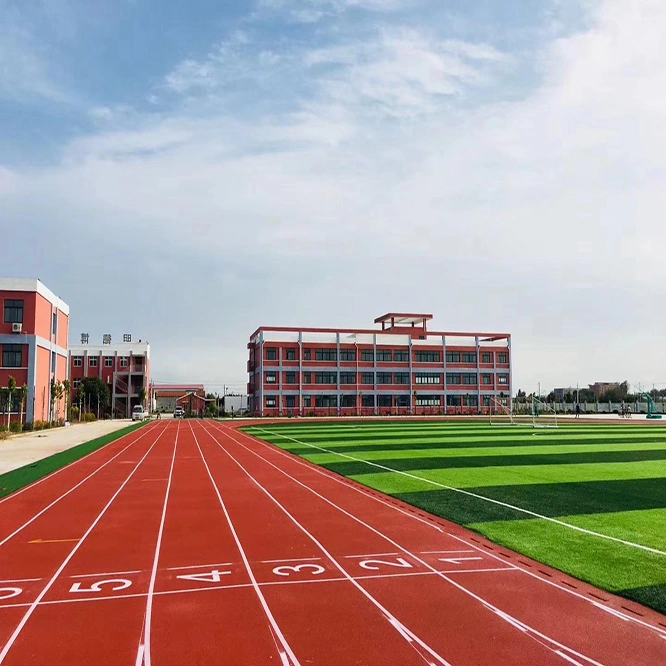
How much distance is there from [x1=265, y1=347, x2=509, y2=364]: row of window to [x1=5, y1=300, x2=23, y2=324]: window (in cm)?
3070

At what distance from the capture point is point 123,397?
266ft

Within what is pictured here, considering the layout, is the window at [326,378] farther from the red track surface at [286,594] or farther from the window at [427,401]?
the red track surface at [286,594]

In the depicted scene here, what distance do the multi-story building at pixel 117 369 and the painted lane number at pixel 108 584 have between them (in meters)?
74.1

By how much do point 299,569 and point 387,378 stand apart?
219 feet

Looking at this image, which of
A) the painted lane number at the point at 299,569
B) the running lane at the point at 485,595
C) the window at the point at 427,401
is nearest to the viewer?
the running lane at the point at 485,595

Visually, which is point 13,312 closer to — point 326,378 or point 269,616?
point 326,378

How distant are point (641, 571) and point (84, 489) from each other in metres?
13.2

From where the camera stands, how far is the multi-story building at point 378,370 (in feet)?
232

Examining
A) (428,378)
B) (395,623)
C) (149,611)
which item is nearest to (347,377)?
(428,378)

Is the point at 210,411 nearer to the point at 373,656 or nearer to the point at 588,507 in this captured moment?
the point at 588,507

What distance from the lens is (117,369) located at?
266 feet

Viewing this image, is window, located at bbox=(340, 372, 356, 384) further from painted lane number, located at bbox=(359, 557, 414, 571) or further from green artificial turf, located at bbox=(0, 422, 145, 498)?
painted lane number, located at bbox=(359, 557, 414, 571)

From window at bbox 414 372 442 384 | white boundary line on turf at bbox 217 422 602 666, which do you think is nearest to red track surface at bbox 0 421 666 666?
white boundary line on turf at bbox 217 422 602 666

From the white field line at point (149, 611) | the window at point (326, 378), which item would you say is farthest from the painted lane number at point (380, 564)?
the window at point (326, 378)
